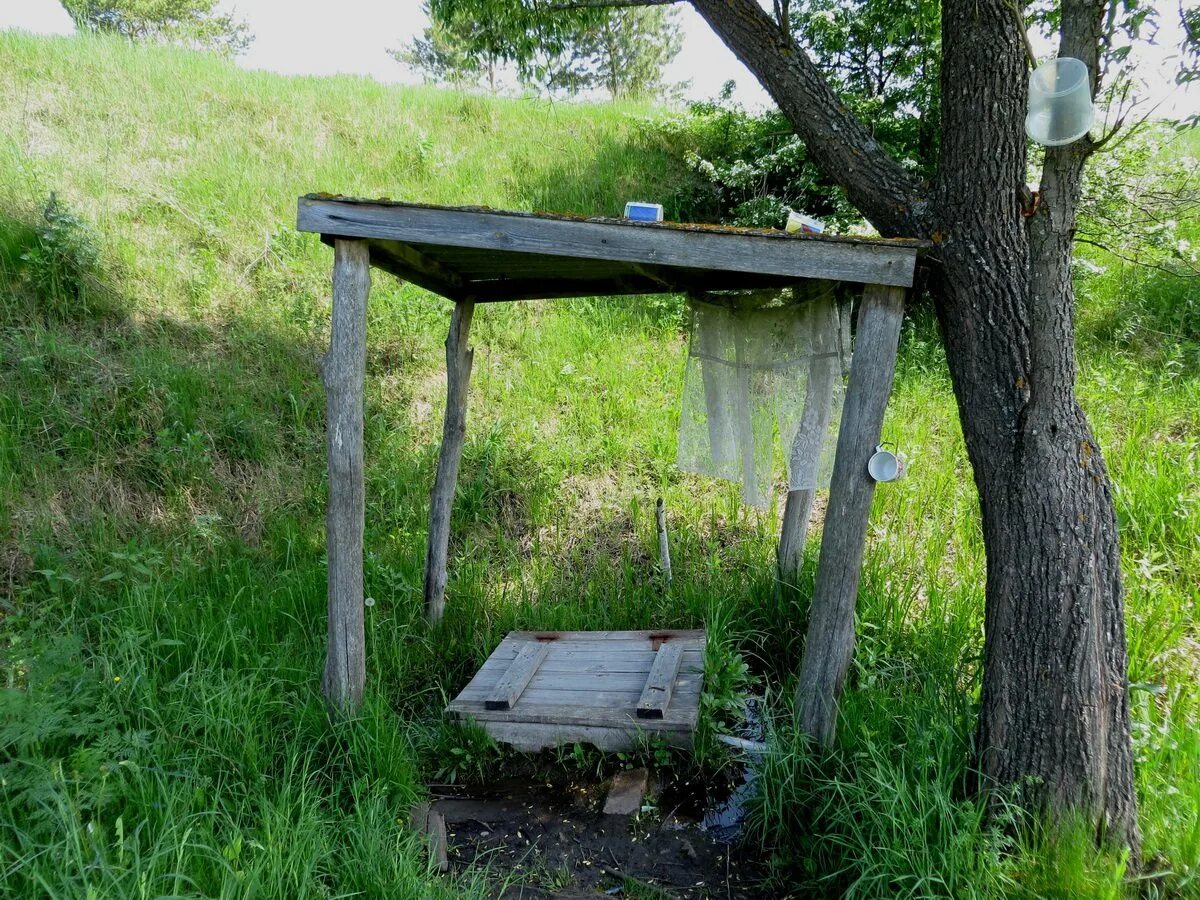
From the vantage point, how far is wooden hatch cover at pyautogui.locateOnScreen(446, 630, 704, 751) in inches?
140

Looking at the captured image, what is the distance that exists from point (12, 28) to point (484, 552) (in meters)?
10.8

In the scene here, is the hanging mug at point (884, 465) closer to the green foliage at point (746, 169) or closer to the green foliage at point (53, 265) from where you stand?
the green foliage at point (746, 169)

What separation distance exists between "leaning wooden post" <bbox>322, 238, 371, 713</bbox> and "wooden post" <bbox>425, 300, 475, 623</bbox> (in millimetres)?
1243

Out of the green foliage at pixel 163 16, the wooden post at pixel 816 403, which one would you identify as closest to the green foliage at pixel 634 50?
the green foliage at pixel 163 16

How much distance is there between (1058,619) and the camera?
266 centimetres

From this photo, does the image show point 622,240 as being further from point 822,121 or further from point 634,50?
A: point 634,50

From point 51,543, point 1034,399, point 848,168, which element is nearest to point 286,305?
point 51,543

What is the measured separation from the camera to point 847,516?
3014mm

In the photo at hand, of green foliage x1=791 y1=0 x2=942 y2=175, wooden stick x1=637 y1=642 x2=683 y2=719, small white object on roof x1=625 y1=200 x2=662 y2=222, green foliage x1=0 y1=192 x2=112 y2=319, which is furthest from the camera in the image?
green foliage x1=791 y1=0 x2=942 y2=175

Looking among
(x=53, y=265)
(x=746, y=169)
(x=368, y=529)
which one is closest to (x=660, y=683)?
Result: (x=368, y=529)

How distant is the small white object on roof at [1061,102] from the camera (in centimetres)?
248

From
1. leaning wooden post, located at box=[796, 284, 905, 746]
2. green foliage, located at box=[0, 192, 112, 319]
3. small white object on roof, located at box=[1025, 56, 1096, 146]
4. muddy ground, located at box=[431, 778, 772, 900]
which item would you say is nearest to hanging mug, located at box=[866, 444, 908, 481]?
leaning wooden post, located at box=[796, 284, 905, 746]

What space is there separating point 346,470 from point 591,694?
167cm

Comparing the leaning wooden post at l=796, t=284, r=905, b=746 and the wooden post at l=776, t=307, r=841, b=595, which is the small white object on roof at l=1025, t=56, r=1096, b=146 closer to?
the leaning wooden post at l=796, t=284, r=905, b=746
